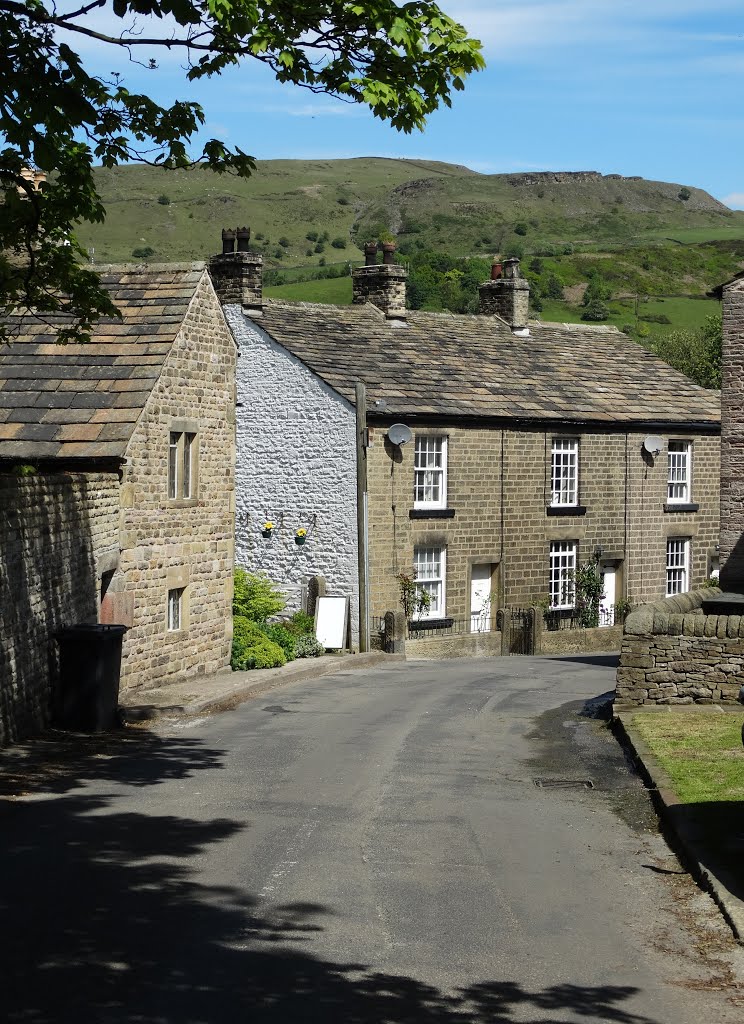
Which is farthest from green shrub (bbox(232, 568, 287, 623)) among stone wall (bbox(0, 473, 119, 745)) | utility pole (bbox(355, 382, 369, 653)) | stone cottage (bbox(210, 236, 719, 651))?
stone wall (bbox(0, 473, 119, 745))

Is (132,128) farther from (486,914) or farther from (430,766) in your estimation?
(486,914)

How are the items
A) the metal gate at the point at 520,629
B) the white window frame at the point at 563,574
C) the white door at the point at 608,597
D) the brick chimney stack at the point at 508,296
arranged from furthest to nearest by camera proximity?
1. the brick chimney stack at the point at 508,296
2. the white door at the point at 608,597
3. the white window frame at the point at 563,574
4. the metal gate at the point at 520,629

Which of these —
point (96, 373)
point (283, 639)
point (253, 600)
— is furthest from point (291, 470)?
point (96, 373)

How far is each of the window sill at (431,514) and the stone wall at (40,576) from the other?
1517 centimetres

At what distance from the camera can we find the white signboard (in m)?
33.2

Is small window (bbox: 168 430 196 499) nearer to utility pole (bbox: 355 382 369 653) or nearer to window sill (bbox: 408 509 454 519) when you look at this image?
utility pole (bbox: 355 382 369 653)

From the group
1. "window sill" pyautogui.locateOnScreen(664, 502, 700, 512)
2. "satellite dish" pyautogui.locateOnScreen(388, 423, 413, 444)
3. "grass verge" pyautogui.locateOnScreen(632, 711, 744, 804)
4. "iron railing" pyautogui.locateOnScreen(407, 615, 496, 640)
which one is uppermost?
"satellite dish" pyautogui.locateOnScreen(388, 423, 413, 444)

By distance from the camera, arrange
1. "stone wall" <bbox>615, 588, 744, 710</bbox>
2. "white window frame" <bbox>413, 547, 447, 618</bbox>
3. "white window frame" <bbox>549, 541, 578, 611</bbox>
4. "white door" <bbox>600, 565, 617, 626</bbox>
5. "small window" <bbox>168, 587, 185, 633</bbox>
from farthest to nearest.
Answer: "white door" <bbox>600, 565, 617, 626</bbox>, "white window frame" <bbox>549, 541, 578, 611</bbox>, "white window frame" <bbox>413, 547, 447, 618</bbox>, "small window" <bbox>168, 587, 185, 633</bbox>, "stone wall" <bbox>615, 588, 744, 710</bbox>

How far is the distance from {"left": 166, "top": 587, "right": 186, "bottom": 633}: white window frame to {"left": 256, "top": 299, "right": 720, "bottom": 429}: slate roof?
1112cm

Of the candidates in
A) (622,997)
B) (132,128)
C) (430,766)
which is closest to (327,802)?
(430,766)

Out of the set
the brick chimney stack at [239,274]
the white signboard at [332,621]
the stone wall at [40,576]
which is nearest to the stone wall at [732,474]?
the white signboard at [332,621]

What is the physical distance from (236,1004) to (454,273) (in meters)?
109

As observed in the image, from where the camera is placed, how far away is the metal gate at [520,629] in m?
36.5

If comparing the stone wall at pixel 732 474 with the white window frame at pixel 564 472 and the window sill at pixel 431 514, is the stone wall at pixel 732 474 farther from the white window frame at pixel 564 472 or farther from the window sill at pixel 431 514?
the white window frame at pixel 564 472
